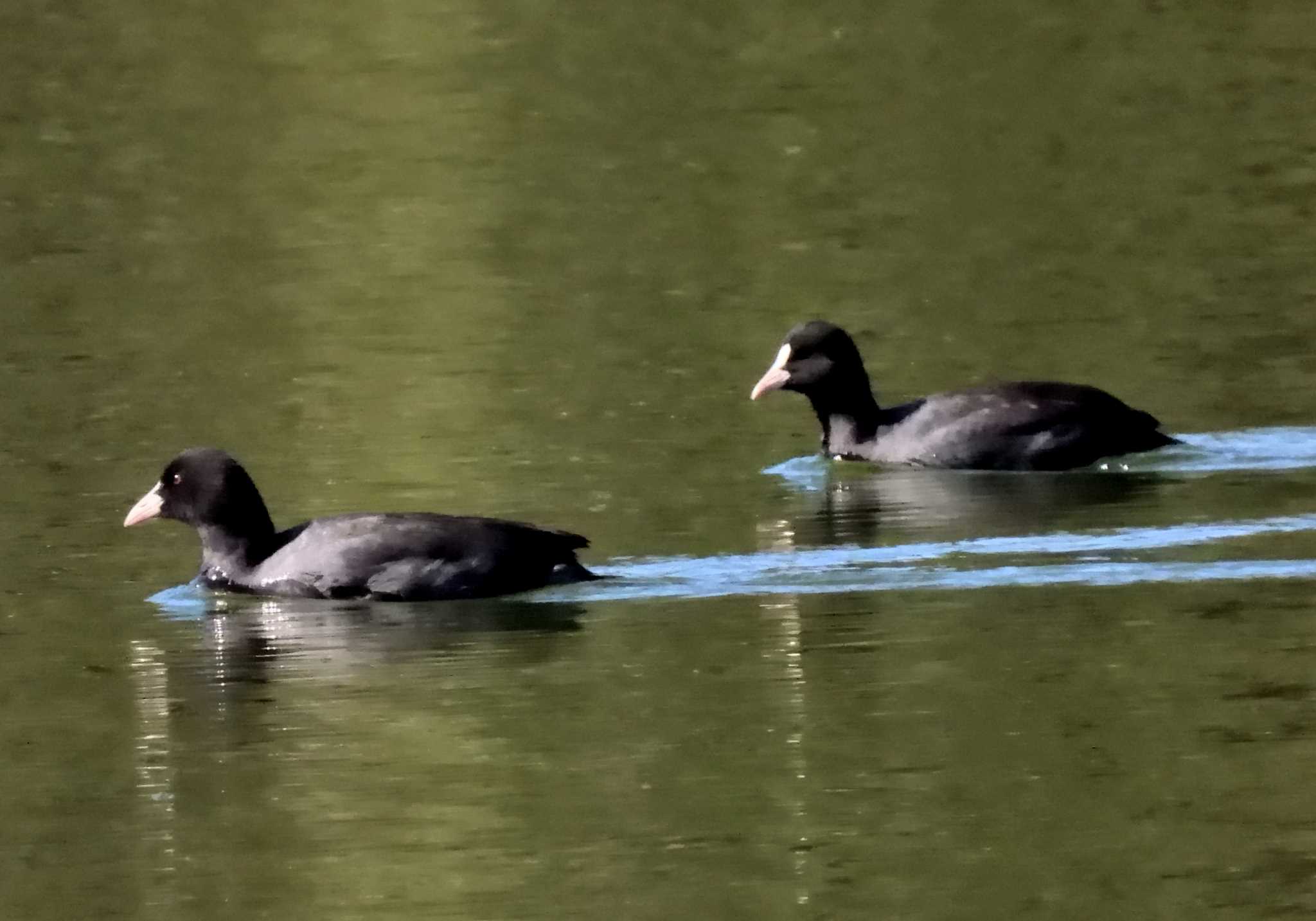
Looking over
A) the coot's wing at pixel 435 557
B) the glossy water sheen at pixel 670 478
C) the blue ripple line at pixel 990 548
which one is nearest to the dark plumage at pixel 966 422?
the glossy water sheen at pixel 670 478

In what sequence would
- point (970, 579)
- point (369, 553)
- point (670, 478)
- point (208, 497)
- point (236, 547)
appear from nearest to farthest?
point (970, 579) < point (369, 553) < point (236, 547) < point (208, 497) < point (670, 478)

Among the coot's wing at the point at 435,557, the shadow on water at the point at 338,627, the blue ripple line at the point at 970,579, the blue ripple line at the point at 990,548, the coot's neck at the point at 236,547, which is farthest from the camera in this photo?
the coot's neck at the point at 236,547

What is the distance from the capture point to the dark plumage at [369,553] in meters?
13.0

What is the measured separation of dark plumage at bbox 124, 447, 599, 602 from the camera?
13016 millimetres

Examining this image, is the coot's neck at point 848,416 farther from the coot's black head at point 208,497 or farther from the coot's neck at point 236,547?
the coot's neck at point 236,547

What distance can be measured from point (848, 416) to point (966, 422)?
2.97ft

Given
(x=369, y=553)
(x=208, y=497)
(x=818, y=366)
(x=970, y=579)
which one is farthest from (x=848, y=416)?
(x=369, y=553)

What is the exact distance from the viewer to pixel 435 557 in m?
13.0

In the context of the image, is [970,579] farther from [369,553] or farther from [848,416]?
[848,416]

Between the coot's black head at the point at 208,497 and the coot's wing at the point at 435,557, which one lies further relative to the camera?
the coot's black head at the point at 208,497

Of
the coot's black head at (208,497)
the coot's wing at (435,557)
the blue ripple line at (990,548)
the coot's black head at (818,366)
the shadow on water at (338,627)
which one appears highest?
the coot's black head at (818,366)

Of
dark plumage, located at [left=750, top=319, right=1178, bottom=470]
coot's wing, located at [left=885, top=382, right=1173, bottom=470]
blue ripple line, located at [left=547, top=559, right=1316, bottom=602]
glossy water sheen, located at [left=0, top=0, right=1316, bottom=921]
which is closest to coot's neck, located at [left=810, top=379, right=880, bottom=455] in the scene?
dark plumage, located at [left=750, top=319, right=1178, bottom=470]

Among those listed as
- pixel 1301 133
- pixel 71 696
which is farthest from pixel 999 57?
pixel 71 696

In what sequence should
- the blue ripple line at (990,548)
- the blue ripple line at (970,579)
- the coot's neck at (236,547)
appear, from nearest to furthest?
1. the blue ripple line at (970,579)
2. the blue ripple line at (990,548)
3. the coot's neck at (236,547)
